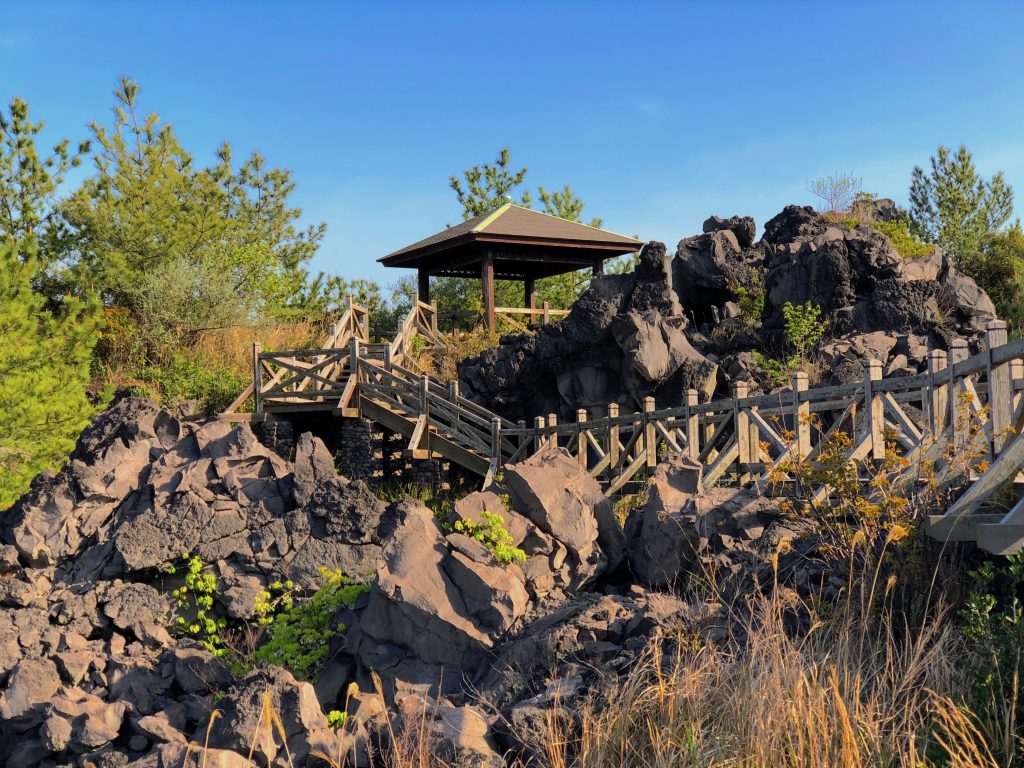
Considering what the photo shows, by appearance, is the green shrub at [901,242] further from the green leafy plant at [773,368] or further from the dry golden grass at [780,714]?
the dry golden grass at [780,714]

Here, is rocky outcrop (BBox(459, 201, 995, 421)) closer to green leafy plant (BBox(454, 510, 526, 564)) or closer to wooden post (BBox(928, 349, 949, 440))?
wooden post (BBox(928, 349, 949, 440))

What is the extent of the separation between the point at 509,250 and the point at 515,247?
0.68ft

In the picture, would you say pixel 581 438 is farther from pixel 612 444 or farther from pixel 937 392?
pixel 937 392

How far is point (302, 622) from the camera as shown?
9.20 metres

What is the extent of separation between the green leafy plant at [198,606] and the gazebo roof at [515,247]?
1468 centimetres

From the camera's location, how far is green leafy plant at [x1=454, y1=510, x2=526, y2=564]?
8328mm

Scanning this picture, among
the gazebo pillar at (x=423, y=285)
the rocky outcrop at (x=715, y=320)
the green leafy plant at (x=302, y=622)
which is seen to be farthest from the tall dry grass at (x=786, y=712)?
the gazebo pillar at (x=423, y=285)

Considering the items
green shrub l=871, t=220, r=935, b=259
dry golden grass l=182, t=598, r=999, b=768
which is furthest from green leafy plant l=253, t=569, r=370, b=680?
green shrub l=871, t=220, r=935, b=259

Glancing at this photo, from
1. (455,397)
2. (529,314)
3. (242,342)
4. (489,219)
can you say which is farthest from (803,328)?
(242,342)

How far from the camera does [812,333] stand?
58.7 feet

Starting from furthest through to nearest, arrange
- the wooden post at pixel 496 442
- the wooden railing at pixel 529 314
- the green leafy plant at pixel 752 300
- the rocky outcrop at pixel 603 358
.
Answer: the wooden railing at pixel 529 314, the green leafy plant at pixel 752 300, the rocky outcrop at pixel 603 358, the wooden post at pixel 496 442

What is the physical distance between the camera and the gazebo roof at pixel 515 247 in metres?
24.6

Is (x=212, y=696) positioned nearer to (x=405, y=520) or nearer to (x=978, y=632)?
(x=405, y=520)

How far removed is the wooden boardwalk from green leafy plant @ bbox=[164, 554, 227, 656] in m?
5.62
